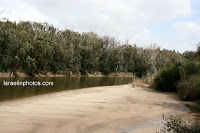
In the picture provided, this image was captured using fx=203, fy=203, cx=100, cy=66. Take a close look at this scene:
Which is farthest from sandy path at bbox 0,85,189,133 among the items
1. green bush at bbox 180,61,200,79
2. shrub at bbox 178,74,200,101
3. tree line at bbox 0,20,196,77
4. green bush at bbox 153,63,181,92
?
tree line at bbox 0,20,196,77

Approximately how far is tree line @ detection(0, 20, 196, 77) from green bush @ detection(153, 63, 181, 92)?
5.96 meters

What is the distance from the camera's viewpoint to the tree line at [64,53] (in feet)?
118

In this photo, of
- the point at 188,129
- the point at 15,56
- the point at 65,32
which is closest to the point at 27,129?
the point at 188,129

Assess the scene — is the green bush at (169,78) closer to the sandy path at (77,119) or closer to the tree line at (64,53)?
the tree line at (64,53)

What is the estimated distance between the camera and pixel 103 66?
59.3m

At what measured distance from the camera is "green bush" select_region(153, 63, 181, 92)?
18013mm

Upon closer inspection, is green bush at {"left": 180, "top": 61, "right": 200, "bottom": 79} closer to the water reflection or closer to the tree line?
the tree line

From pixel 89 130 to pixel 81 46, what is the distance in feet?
151

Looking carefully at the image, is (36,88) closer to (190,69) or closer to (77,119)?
(77,119)

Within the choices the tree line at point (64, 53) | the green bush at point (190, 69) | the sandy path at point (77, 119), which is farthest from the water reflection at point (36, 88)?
the green bush at point (190, 69)

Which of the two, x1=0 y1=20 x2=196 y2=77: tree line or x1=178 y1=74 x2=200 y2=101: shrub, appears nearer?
x1=178 y1=74 x2=200 y2=101: shrub

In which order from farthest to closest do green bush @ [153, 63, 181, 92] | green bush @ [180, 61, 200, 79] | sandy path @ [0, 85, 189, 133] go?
green bush @ [153, 63, 181, 92] → green bush @ [180, 61, 200, 79] → sandy path @ [0, 85, 189, 133]

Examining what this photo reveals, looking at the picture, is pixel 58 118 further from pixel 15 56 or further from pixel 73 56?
pixel 73 56

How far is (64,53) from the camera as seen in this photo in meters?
45.2
